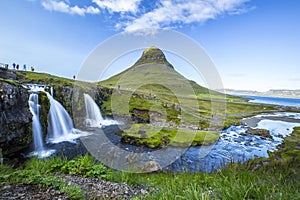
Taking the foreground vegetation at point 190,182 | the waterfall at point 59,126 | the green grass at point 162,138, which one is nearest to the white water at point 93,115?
the waterfall at point 59,126

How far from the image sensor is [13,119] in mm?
11664

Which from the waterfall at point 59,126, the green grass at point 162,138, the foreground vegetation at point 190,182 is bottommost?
the green grass at point 162,138

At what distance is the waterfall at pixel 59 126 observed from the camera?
1681 centimetres

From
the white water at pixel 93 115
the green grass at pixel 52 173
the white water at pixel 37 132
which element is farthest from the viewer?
the white water at pixel 93 115

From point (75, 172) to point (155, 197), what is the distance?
10.3 ft

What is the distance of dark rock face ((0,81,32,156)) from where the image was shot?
1102cm

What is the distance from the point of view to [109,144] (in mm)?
15789

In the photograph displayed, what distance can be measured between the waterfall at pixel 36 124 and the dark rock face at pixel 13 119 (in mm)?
836

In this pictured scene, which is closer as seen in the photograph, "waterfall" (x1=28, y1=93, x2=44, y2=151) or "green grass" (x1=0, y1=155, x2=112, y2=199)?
"green grass" (x1=0, y1=155, x2=112, y2=199)

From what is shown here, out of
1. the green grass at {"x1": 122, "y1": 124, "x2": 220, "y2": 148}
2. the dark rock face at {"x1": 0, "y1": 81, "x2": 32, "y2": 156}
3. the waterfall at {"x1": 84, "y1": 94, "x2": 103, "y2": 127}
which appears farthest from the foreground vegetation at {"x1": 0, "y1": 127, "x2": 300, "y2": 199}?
the waterfall at {"x1": 84, "y1": 94, "x2": 103, "y2": 127}

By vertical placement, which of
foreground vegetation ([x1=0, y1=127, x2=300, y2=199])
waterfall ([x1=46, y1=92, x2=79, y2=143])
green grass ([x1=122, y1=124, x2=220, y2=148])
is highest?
foreground vegetation ([x1=0, y1=127, x2=300, y2=199])

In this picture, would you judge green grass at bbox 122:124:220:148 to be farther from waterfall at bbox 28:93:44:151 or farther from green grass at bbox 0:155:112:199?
green grass at bbox 0:155:112:199

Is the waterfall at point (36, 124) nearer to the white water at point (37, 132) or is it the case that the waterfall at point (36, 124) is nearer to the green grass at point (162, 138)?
the white water at point (37, 132)

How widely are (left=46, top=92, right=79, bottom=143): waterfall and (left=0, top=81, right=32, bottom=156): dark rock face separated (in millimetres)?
3448
